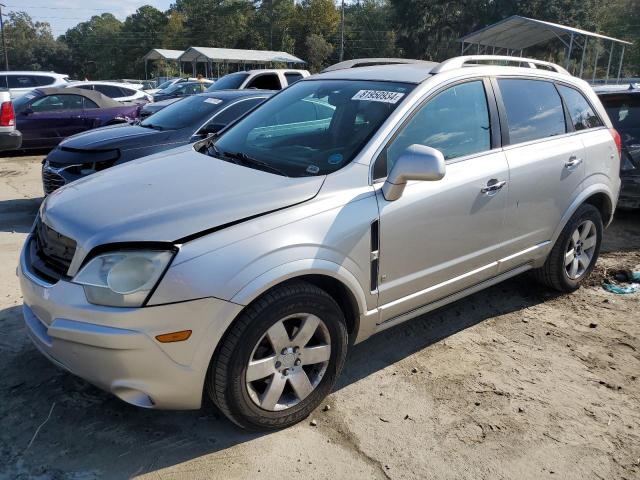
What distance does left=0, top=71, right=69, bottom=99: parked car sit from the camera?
626 inches

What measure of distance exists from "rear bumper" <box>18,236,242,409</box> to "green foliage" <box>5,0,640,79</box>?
24639 millimetres

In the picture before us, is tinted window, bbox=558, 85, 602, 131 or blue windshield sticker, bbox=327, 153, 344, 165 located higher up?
tinted window, bbox=558, 85, 602, 131

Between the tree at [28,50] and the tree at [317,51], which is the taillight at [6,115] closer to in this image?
the tree at [317,51]

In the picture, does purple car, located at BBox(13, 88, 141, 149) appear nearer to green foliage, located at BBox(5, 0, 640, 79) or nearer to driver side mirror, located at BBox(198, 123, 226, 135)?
driver side mirror, located at BBox(198, 123, 226, 135)

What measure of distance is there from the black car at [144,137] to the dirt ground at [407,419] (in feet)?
7.97

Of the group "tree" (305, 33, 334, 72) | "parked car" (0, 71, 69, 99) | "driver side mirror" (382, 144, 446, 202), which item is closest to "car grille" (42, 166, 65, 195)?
"driver side mirror" (382, 144, 446, 202)

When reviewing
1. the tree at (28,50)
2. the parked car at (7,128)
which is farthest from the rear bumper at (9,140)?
the tree at (28,50)

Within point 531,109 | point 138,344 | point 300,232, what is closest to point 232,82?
point 531,109

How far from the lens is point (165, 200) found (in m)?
2.74

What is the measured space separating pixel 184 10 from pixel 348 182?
322 feet

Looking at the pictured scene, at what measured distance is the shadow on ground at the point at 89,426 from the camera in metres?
2.58

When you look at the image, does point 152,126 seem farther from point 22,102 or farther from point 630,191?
point 22,102

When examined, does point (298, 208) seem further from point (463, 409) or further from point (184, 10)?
point (184, 10)

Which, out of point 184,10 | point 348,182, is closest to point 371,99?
point 348,182
